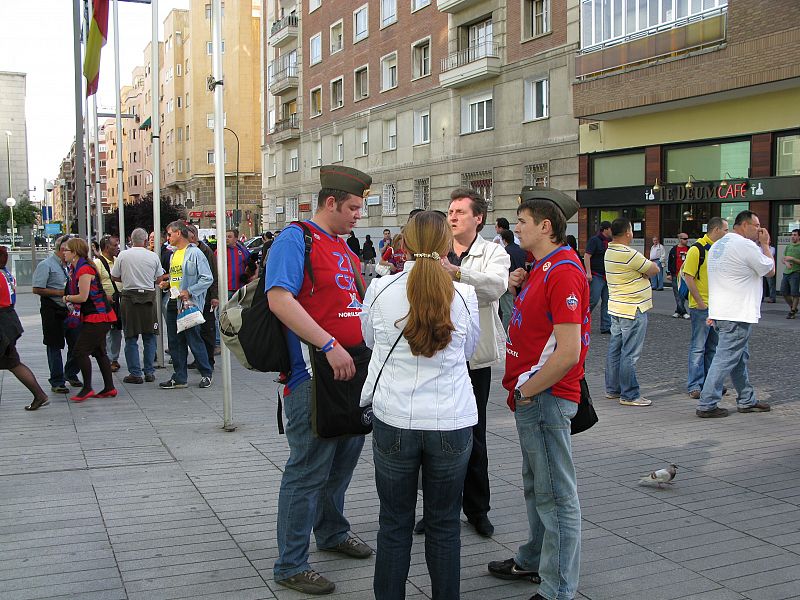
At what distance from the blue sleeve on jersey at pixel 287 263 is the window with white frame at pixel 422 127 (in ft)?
104

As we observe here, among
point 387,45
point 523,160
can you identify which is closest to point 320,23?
point 387,45

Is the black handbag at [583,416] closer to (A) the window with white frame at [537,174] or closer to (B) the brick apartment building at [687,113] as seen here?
(B) the brick apartment building at [687,113]

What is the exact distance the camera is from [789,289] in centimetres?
1748

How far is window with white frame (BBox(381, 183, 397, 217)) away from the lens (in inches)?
1487

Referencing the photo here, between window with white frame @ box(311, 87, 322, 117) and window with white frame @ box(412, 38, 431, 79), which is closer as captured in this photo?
window with white frame @ box(412, 38, 431, 79)

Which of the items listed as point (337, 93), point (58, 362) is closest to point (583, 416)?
point (58, 362)

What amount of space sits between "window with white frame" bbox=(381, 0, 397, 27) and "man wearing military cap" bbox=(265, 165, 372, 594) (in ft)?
115

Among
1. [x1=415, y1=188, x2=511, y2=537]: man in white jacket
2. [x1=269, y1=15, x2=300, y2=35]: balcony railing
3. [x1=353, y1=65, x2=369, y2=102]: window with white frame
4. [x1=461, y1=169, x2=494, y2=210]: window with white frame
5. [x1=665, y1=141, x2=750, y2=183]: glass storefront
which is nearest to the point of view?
[x1=415, y1=188, x2=511, y2=537]: man in white jacket

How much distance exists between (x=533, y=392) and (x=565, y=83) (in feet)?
81.8

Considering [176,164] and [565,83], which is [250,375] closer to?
[565,83]

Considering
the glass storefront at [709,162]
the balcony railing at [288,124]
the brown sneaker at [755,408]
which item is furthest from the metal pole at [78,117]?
the balcony railing at [288,124]

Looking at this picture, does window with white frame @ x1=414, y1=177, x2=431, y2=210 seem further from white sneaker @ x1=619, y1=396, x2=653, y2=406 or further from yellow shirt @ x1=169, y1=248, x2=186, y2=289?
white sneaker @ x1=619, y1=396, x2=653, y2=406

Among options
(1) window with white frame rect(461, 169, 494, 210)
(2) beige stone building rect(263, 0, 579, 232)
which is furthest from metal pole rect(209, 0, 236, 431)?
(1) window with white frame rect(461, 169, 494, 210)

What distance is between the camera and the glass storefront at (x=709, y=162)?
22.1m
